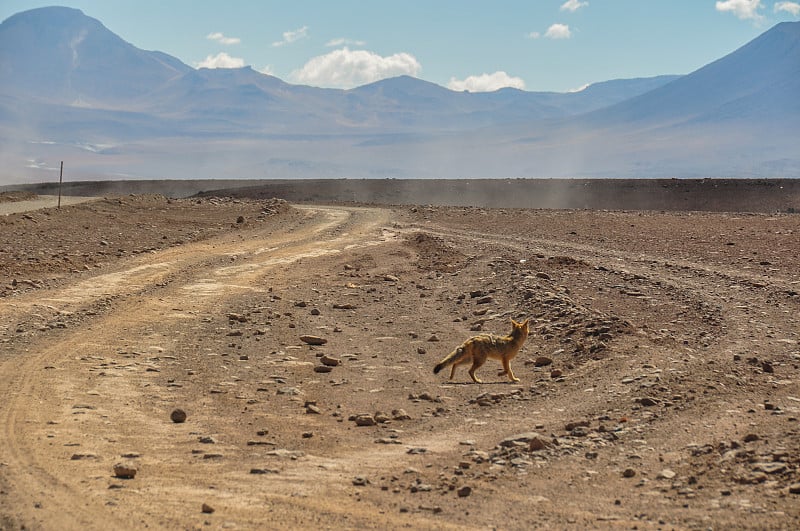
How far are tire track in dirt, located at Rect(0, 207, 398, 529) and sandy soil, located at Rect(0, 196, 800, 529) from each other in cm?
4

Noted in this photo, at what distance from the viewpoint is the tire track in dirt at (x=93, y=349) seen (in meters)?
7.27

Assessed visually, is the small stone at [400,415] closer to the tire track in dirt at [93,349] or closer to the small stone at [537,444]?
the small stone at [537,444]

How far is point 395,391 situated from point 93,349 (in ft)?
13.4

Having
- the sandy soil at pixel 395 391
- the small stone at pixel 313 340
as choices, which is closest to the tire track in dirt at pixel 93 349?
the sandy soil at pixel 395 391

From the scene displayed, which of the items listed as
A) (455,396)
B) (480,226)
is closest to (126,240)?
(480,226)

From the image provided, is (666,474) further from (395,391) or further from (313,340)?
(313,340)

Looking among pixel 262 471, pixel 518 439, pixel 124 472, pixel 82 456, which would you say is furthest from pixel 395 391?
pixel 124 472

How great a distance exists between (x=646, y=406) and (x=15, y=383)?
6.41m

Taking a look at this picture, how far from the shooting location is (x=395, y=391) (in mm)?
11078

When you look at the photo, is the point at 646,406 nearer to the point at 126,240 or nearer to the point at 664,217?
the point at 126,240

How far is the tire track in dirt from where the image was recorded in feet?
23.9

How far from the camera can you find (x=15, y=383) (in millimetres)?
10758

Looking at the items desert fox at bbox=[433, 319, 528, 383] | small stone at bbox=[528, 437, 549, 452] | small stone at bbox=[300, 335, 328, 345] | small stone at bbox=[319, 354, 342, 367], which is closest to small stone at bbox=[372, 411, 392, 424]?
desert fox at bbox=[433, 319, 528, 383]

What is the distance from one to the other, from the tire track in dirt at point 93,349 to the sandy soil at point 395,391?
4 centimetres
